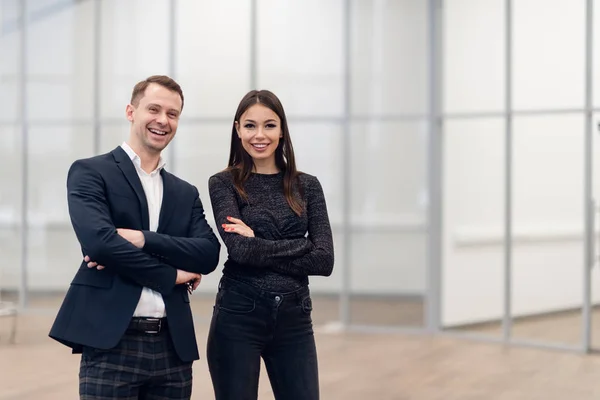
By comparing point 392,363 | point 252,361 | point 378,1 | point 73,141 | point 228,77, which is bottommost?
point 392,363

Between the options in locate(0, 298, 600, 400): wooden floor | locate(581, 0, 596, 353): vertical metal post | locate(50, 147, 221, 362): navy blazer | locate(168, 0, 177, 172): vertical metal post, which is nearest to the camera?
locate(50, 147, 221, 362): navy blazer

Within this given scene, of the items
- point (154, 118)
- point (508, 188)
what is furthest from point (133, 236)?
point (508, 188)

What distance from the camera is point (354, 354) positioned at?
758cm

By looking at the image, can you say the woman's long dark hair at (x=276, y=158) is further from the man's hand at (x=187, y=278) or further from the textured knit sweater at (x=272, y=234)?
the man's hand at (x=187, y=278)

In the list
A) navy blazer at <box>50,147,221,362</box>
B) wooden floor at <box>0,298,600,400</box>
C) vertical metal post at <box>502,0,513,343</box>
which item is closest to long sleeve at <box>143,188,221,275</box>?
navy blazer at <box>50,147,221,362</box>

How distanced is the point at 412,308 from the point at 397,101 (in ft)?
6.87

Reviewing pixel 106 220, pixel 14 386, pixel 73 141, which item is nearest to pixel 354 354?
pixel 14 386

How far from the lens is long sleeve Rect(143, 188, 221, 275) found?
2674 millimetres

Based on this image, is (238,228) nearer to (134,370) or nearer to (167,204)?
(167,204)

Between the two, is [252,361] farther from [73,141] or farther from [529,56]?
[73,141]

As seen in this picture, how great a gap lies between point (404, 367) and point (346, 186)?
2.53m

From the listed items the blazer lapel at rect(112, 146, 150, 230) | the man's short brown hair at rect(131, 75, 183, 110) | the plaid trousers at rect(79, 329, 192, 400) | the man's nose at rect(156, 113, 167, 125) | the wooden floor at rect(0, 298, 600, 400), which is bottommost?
the wooden floor at rect(0, 298, 600, 400)

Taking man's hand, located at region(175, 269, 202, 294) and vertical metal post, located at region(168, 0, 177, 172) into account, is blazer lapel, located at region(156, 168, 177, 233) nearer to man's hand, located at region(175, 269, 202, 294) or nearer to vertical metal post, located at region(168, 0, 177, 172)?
man's hand, located at region(175, 269, 202, 294)

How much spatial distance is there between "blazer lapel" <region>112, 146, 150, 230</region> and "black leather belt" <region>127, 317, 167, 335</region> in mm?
289
